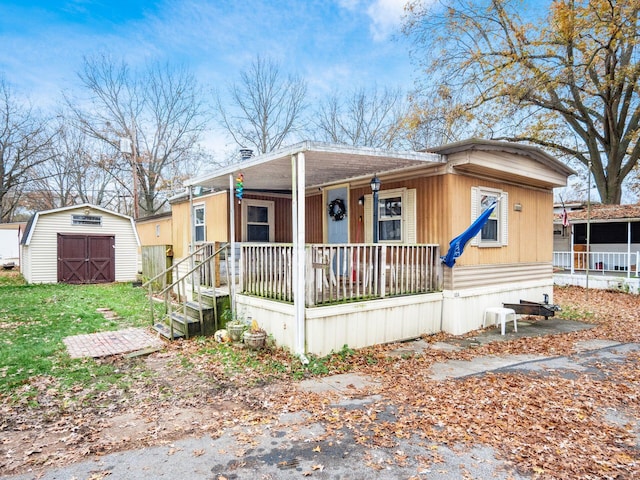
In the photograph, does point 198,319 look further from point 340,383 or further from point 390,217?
point 390,217

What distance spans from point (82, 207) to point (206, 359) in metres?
14.0

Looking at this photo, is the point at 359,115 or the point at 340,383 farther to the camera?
the point at 359,115

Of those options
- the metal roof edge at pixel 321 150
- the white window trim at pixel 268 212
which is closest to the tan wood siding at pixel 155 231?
the white window trim at pixel 268 212

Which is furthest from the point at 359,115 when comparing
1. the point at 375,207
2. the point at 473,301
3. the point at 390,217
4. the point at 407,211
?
the point at 473,301

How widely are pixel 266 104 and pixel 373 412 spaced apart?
23059 mm

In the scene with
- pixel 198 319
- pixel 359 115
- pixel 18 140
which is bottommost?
pixel 198 319

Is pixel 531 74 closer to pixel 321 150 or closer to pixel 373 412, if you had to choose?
pixel 321 150

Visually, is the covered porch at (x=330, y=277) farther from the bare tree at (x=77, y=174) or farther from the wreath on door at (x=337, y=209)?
the bare tree at (x=77, y=174)

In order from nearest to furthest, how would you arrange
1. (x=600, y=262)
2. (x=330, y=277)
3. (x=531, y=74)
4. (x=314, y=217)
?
(x=330, y=277), (x=314, y=217), (x=600, y=262), (x=531, y=74)

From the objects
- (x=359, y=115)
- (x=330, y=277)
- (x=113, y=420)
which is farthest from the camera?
(x=359, y=115)

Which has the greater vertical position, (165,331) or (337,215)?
(337,215)

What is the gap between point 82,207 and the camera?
54.9ft

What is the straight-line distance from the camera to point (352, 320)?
627 centimetres

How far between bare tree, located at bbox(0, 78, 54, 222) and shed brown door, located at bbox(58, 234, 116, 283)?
12.2 meters
